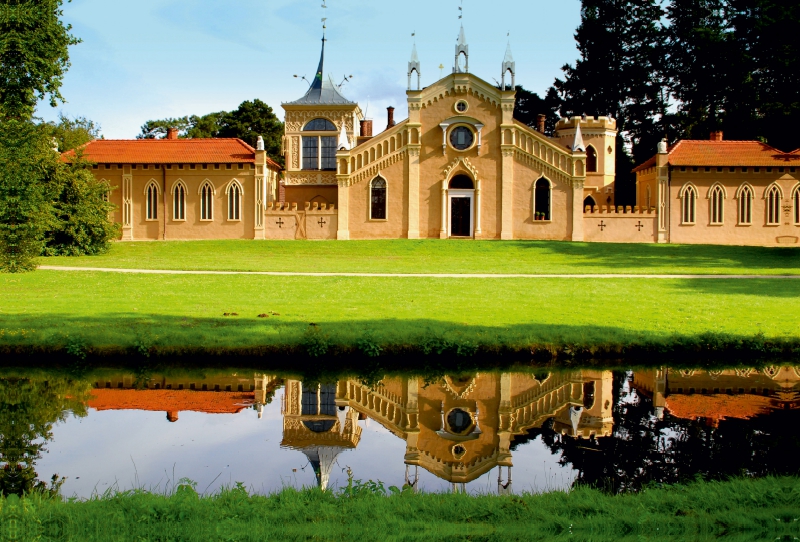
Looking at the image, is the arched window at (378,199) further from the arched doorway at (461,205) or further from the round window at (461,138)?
the round window at (461,138)

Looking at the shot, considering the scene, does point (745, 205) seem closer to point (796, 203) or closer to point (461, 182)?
point (796, 203)

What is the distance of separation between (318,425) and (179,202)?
36035 mm

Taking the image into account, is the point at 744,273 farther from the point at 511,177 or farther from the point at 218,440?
the point at 218,440

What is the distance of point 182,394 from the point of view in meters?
12.4

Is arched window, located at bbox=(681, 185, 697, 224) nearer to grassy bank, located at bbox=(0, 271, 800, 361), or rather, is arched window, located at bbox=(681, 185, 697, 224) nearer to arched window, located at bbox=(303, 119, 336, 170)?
grassy bank, located at bbox=(0, 271, 800, 361)

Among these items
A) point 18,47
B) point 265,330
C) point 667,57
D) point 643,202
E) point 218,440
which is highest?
point 667,57

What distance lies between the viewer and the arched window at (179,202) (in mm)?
44406

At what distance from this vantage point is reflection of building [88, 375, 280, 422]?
11766 mm

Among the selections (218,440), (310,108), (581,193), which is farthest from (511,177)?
(218,440)

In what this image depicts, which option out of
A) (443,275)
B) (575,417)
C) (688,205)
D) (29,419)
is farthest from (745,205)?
(29,419)

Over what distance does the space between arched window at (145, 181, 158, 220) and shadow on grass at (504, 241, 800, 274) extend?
2097 centimetres

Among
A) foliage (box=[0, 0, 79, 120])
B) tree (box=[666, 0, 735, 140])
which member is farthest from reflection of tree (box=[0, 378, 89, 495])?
tree (box=[666, 0, 735, 140])

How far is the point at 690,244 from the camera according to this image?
41.8 metres

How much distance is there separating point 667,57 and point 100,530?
6475cm
